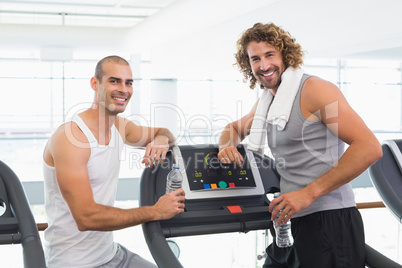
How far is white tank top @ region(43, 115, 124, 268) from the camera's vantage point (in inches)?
64.8

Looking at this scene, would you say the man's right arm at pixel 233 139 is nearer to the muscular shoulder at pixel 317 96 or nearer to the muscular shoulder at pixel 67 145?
the muscular shoulder at pixel 317 96

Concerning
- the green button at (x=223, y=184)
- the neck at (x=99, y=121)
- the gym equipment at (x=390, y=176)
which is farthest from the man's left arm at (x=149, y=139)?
the gym equipment at (x=390, y=176)

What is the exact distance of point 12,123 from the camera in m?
10.0

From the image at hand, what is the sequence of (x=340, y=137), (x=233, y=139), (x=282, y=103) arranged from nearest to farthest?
(x=340, y=137), (x=282, y=103), (x=233, y=139)

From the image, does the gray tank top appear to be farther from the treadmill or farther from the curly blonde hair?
the treadmill

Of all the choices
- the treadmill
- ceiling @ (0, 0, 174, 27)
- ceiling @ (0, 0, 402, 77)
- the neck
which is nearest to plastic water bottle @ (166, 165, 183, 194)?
the treadmill

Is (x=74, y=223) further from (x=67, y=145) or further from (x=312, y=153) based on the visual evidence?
(x=312, y=153)

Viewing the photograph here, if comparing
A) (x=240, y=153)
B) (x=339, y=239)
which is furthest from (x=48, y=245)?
(x=339, y=239)

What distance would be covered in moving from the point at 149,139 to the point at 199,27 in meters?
2.95

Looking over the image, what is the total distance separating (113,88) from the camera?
1.75 metres

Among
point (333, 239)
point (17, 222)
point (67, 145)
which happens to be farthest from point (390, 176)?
point (17, 222)

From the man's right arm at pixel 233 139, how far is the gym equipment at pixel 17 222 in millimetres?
742

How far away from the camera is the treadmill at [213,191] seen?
1732 mm

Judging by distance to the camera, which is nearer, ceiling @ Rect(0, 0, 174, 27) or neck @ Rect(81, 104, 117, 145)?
neck @ Rect(81, 104, 117, 145)
